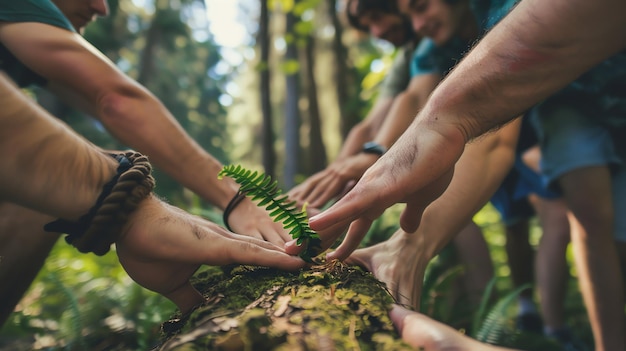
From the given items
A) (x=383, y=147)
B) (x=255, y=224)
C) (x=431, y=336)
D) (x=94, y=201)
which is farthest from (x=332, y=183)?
(x=431, y=336)

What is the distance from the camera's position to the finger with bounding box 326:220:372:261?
4.24 feet

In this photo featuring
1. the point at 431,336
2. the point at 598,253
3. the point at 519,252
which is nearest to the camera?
the point at 431,336

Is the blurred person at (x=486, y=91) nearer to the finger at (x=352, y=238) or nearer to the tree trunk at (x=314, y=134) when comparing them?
the finger at (x=352, y=238)

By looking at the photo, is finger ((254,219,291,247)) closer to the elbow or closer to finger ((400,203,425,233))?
finger ((400,203,425,233))

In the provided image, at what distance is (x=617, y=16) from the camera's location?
1.17 meters

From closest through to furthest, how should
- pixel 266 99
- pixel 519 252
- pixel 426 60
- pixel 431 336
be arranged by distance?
pixel 431 336, pixel 426 60, pixel 519 252, pixel 266 99

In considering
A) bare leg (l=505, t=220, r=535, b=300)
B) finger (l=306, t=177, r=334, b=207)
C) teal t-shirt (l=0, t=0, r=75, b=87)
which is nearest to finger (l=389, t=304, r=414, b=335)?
finger (l=306, t=177, r=334, b=207)

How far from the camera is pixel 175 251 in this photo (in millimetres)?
1175

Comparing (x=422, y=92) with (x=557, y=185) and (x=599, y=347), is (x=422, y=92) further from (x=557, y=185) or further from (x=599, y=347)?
(x=599, y=347)

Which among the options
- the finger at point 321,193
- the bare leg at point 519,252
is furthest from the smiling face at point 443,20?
the bare leg at point 519,252

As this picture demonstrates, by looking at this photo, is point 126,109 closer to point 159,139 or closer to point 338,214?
point 159,139

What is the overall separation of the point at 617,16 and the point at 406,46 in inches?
117

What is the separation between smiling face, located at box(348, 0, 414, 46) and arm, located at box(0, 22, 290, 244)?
2625 millimetres

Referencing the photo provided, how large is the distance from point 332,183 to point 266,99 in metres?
2.57
